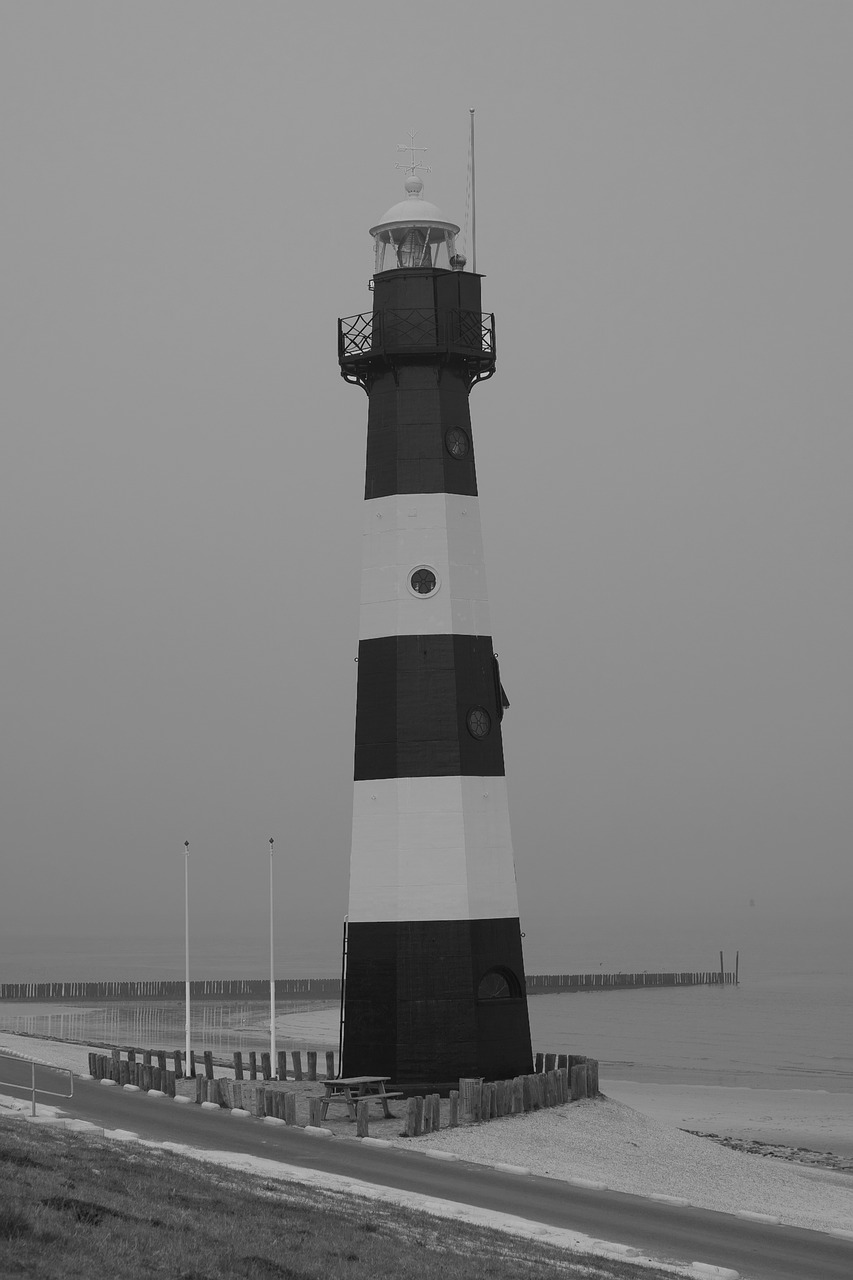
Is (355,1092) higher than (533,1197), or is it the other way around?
(355,1092)

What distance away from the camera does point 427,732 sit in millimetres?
28062

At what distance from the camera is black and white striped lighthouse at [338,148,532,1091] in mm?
27531

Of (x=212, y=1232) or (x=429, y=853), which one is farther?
(x=429, y=853)

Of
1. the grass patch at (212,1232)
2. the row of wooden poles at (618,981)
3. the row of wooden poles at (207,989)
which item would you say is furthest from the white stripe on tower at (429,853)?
the row of wooden poles at (618,981)

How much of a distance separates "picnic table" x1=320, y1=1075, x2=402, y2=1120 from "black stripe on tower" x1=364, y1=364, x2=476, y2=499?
10.1 metres

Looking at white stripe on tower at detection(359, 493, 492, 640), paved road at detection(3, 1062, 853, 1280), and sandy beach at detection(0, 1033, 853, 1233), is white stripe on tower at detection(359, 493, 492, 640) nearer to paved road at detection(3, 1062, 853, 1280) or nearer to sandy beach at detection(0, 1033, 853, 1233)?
sandy beach at detection(0, 1033, 853, 1233)

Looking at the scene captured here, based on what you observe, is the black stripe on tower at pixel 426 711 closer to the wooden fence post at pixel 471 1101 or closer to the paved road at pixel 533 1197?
the wooden fence post at pixel 471 1101

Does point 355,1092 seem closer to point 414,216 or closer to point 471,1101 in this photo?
point 471,1101

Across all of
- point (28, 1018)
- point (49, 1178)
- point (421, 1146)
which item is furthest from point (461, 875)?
point (28, 1018)

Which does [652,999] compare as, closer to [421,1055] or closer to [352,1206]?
[421,1055]

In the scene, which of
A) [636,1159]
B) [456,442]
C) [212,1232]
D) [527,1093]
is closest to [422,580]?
[456,442]

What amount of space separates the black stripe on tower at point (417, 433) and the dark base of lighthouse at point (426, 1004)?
7698mm

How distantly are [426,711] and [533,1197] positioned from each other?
975 cm

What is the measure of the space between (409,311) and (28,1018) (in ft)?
173
